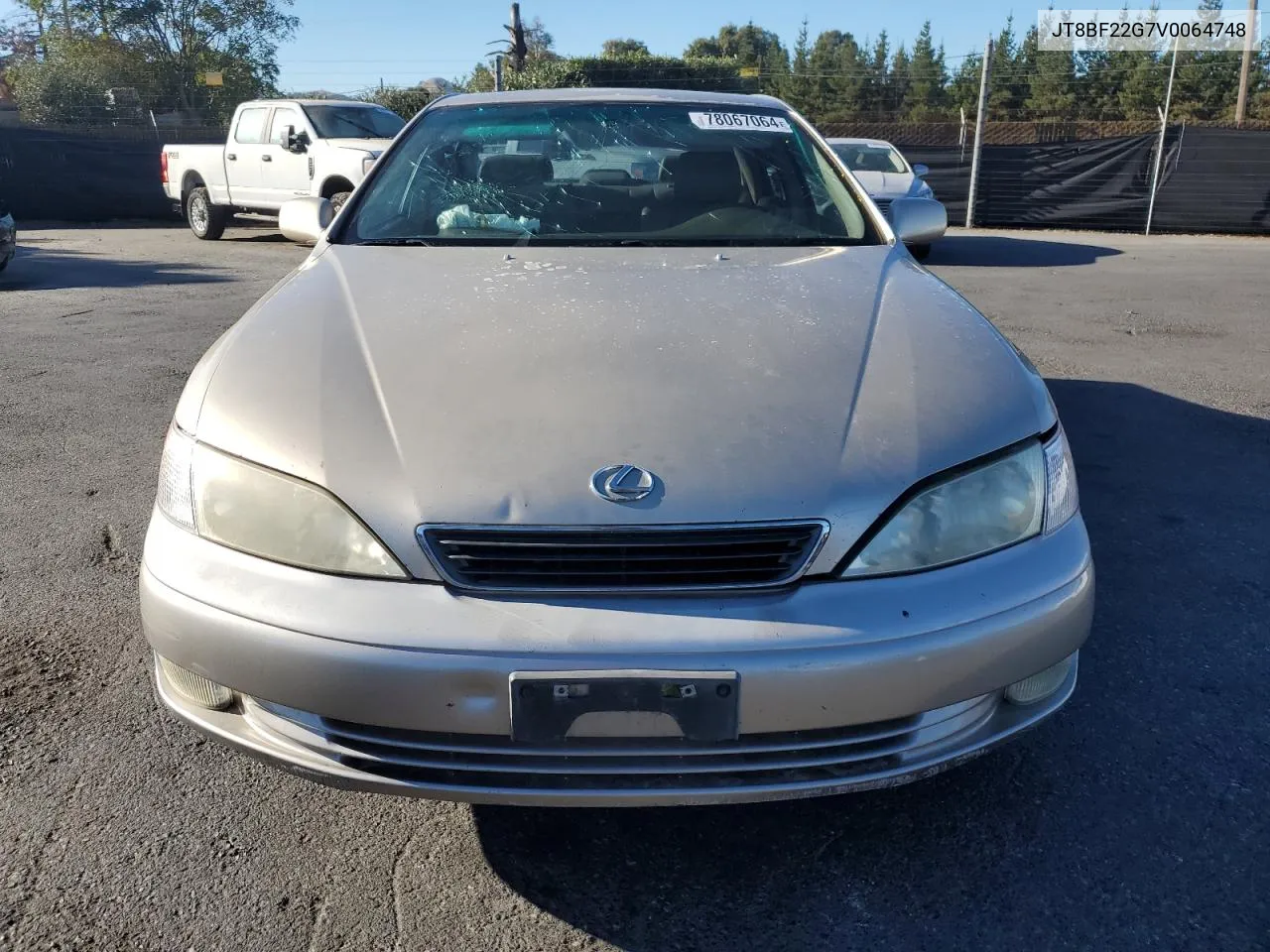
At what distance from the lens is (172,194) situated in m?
14.5

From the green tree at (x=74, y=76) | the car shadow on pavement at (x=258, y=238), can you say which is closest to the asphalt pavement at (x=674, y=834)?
the car shadow on pavement at (x=258, y=238)

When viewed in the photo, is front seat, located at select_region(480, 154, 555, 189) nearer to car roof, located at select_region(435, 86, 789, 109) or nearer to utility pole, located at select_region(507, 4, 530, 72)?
car roof, located at select_region(435, 86, 789, 109)

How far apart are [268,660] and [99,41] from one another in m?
47.4

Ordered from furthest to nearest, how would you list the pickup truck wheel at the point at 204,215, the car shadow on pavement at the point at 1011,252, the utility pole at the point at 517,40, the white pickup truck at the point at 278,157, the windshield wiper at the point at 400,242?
the utility pole at the point at 517,40, the pickup truck wheel at the point at 204,215, the white pickup truck at the point at 278,157, the car shadow on pavement at the point at 1011,252, the windshield wiper at the point at 400,242

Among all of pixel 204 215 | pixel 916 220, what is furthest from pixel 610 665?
pixel 204 215

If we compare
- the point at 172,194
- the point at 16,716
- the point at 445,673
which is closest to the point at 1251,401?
the point at 445,673

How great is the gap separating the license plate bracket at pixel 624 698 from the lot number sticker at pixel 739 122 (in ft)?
7.77

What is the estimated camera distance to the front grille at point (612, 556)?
170cm

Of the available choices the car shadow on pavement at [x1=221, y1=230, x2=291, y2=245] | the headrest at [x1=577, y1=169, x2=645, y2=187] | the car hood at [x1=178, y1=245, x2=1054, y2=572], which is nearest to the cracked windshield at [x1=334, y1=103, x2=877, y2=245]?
the headrest at [x1=577, y1=169, x2=645, y2=187]

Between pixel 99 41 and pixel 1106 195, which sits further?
pixel 99 41

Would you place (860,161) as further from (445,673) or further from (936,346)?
(445,673)

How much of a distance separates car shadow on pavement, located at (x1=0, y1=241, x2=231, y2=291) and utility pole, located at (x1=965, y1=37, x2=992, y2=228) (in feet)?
36.1

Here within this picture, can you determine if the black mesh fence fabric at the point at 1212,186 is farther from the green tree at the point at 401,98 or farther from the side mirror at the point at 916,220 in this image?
the green tree at the point at 401,98

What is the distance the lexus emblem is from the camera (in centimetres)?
171
